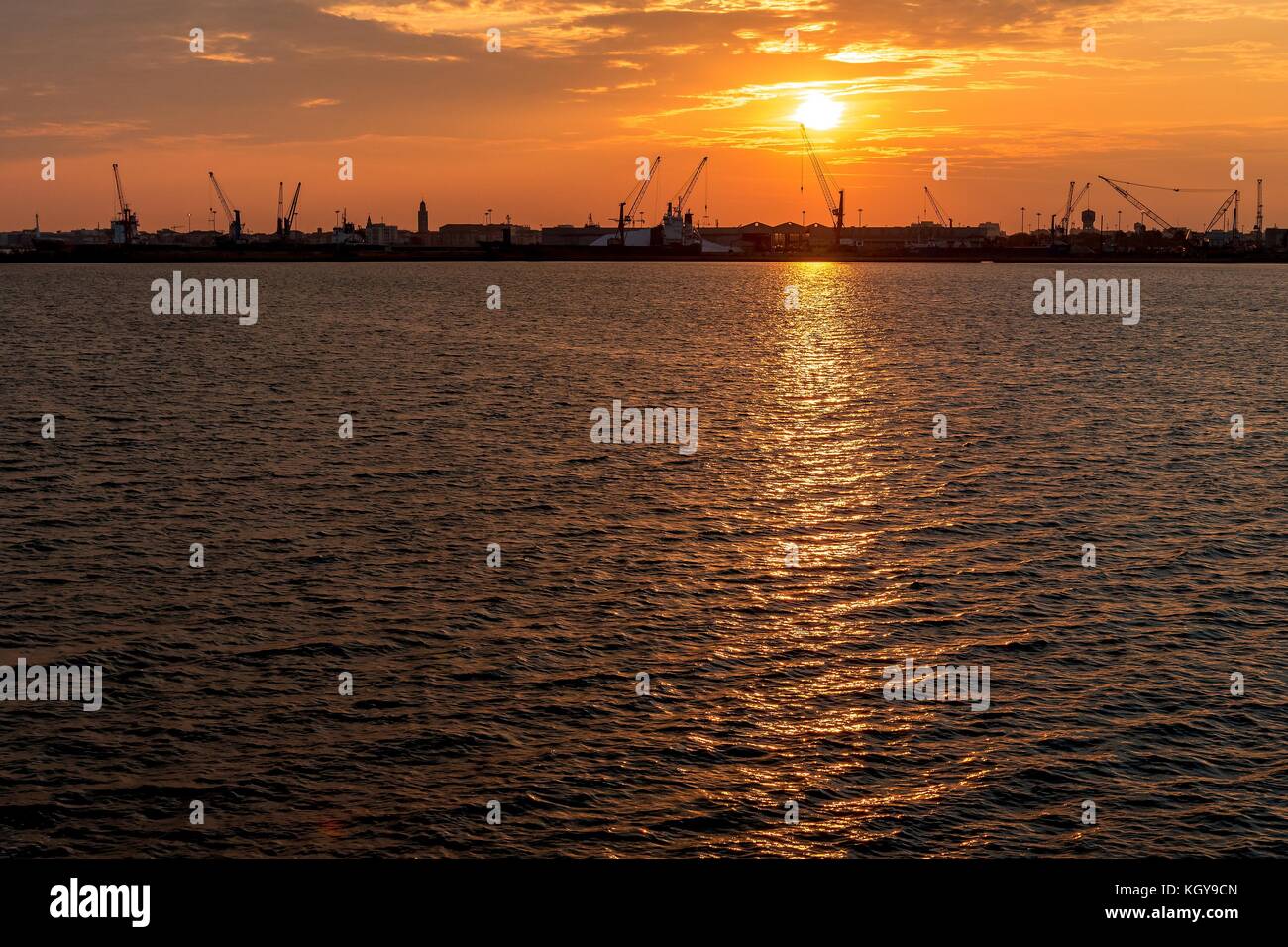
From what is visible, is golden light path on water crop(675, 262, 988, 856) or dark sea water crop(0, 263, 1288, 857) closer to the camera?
dark sea water crop(0, 263, 1288, 857)

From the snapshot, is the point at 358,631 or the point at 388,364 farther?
the point at 388,364

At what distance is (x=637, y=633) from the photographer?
36.5 meters

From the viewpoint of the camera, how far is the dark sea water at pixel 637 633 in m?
25.6

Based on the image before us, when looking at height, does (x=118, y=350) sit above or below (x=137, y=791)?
above

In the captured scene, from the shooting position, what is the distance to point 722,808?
25.8 metres

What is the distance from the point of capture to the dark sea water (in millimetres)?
25609

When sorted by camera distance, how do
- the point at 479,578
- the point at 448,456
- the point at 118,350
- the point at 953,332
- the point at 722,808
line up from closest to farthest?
the point at 722,808 → the point at 479,578 → the point at 448,456 → the point at 118,350 → the point at 953,332

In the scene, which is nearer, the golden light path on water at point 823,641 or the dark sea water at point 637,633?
the dark sea water at point 637,633

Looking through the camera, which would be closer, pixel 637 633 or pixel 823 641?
pixel 823 641

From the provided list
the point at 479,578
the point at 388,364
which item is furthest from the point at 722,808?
the point at 388,364

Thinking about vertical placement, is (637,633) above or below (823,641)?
above
